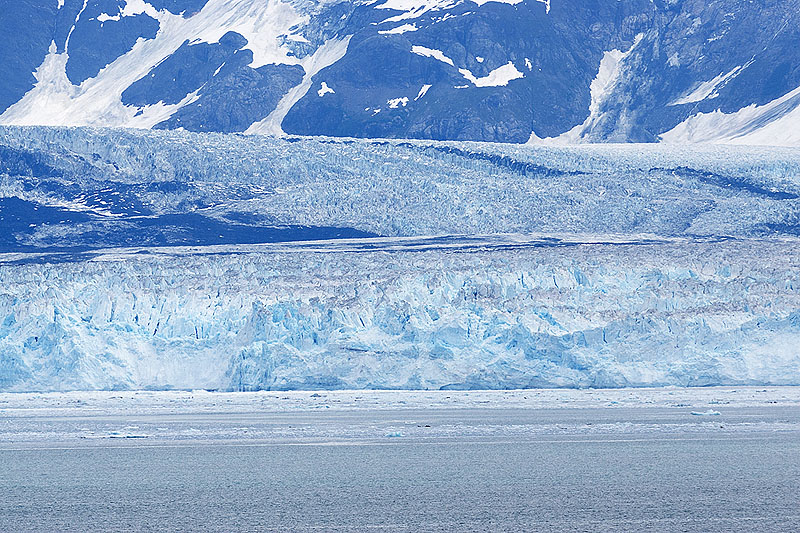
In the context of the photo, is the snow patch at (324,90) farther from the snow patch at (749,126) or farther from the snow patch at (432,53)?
the snow patch at (749,126)

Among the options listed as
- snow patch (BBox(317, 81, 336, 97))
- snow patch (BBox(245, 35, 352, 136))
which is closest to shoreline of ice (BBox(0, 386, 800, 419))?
snow patch (BBox(245, 35, 352, 136))

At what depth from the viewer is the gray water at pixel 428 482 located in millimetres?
8789

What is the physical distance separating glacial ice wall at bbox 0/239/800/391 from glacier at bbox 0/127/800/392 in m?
0.03

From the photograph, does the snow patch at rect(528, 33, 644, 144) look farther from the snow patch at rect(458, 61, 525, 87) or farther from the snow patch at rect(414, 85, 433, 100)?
the snow patch at rect(414, 85, 433, 100)

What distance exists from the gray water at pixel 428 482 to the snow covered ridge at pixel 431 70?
157 feet

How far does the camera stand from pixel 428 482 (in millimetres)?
10516

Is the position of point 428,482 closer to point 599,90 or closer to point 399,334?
point 399,334

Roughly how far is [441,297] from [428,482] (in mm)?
10407

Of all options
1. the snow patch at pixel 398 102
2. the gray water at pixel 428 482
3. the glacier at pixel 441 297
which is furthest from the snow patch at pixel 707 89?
the gray water at pixel 428 482

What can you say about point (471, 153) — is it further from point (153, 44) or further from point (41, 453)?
point (153, 44)

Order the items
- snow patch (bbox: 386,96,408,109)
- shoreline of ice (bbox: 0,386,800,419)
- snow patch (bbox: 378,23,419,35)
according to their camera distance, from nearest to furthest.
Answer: shoreline of ice (bbox: 0,386,800,419), snow patch (bbox: 386,96,408,109), snow patch (bbox: 378,23,419,35)

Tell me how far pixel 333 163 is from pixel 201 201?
4.15 metres

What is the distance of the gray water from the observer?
8789mm

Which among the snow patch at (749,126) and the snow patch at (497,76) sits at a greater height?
the snow patch at (497,76)
